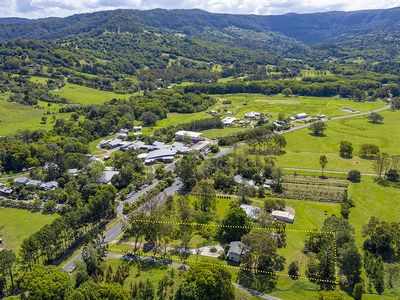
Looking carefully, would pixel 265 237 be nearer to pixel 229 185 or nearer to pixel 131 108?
pixel 229 185

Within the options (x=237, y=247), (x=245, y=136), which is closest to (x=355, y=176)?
(x=245, y=136)

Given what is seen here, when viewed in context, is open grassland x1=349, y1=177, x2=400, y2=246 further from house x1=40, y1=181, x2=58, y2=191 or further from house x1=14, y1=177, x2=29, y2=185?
house x1=14, y1=177, x2=29, y2=185

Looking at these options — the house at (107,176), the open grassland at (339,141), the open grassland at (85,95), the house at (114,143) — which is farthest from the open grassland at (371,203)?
the open grassland at (85,95)

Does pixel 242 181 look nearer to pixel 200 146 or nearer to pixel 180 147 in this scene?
pixel 200 146

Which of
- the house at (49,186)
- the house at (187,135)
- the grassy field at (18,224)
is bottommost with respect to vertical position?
the grassy field at (18,224)

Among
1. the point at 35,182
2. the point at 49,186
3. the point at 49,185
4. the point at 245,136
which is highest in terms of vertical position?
the point at 245,136

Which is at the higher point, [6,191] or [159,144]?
[159,144]

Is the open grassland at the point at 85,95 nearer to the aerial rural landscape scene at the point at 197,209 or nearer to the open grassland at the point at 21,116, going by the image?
the open grassland at the point at 21,116
